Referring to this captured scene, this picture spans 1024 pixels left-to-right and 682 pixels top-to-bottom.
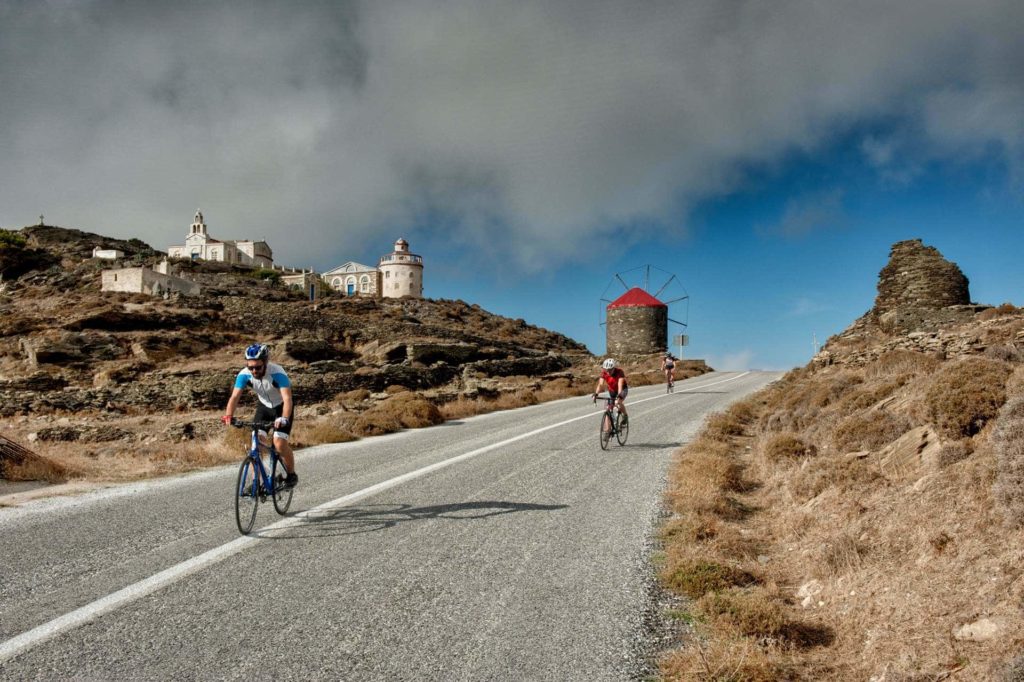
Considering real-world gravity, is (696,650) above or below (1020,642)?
below

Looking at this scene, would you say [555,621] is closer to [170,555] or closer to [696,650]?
[696,650]

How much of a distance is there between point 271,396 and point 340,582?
118 inches

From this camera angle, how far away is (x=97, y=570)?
5098 mm

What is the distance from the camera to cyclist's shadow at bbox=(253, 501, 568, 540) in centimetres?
636

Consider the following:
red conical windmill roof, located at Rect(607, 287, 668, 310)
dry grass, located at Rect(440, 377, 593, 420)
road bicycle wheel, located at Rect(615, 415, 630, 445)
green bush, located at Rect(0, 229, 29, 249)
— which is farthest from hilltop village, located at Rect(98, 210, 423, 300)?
road bicycle wheel, located at Rect(615, 415, 630, 445)

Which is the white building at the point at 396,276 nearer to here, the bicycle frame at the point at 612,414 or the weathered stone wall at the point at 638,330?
the weathered stone wall at the point at 638,330

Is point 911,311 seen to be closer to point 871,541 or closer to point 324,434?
point 871,541

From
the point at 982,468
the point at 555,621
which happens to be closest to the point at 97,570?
the point at 555,621

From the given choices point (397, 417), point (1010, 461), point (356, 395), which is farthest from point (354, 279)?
point (1010, 461)

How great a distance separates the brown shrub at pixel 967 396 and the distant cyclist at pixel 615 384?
22.0ft

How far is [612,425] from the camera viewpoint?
13266mm

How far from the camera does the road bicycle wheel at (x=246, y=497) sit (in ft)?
20.6

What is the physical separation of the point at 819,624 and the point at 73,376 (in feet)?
114

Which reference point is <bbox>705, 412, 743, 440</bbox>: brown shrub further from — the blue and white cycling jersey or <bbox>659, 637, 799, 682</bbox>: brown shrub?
<bbox>659, 637, 799, 682</bbox>: brown shrub
